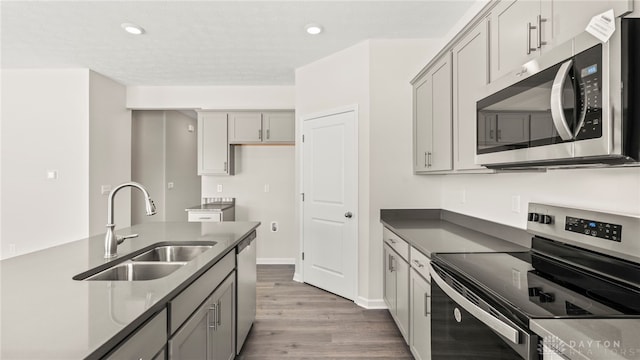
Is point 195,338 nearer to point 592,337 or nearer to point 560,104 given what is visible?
point 592,337

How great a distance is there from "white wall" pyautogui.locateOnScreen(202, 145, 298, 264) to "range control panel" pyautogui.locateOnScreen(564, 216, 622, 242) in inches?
153

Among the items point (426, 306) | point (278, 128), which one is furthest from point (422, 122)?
point (278, 128)

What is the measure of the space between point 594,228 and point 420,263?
0.88 meters

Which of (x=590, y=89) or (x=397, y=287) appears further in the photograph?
(x=397, y=287)

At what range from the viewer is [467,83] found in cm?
204

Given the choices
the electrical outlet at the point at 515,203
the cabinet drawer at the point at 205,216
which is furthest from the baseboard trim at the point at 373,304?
the cabinet drawer at the point at 205,216

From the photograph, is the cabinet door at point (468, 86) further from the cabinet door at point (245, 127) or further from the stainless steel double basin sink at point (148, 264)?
the cabinet door at point (245, 127)

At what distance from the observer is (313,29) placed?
291 centimetres

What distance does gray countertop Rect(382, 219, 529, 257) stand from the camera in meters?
1.78

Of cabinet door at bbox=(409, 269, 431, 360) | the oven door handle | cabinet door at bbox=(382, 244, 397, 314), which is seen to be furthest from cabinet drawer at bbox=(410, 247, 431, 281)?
cabinet door at bbox=(382, 244, 397, 314)

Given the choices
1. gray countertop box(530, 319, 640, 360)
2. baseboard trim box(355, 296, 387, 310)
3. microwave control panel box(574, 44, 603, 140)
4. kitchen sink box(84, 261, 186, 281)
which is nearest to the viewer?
gray countertop box(530, 319, 640, 360)

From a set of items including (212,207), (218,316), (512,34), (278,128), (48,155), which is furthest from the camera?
(278,128)

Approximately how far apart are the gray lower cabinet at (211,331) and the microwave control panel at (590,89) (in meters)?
1.65

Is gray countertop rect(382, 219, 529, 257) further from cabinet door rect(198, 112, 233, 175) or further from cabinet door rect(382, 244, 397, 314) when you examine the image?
cabinet door rect(198, 112, 233, 175)
